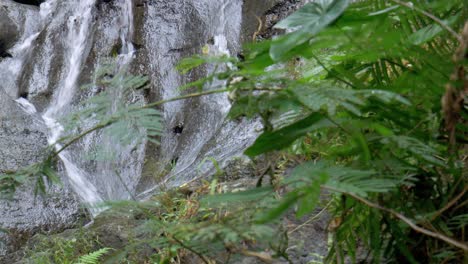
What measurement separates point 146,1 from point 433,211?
716cm

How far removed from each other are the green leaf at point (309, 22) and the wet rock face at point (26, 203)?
3.23 m

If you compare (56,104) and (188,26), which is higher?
(188,26)

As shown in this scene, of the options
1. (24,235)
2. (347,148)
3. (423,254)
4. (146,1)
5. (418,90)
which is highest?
(146,1)

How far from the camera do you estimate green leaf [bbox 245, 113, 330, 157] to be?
130 cm

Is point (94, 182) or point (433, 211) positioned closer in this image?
point (433, 211)

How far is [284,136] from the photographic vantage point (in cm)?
132

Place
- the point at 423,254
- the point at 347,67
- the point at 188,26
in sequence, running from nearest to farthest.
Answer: the point at 423,254 → the point at 347,67 → the point at 188,26

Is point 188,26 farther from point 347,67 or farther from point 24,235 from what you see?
point 347,67

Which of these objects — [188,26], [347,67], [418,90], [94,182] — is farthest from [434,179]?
[188,26]

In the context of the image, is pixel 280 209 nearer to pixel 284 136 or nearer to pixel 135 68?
pixel 284 136

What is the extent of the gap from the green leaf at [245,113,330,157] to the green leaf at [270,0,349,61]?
0.15 m

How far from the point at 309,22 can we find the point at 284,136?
0.82 ft

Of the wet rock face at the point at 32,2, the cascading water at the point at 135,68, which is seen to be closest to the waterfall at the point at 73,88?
the cascading water at the point at 135,68

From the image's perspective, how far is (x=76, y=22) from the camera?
876 centimetres
